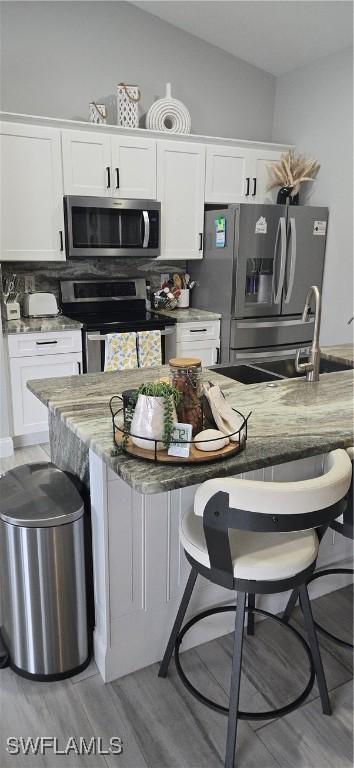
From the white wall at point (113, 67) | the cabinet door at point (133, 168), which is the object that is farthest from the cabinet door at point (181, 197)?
the white wall at point (113, 67)

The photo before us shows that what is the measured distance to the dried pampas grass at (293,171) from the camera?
14.2 feet

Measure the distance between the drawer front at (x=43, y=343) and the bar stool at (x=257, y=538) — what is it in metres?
2.26

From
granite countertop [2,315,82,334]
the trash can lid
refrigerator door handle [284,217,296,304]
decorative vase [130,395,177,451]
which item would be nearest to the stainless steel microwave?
granite countertop [2,315,82,334]

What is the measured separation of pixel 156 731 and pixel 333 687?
604mm

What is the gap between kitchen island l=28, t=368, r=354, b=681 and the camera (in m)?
1.56

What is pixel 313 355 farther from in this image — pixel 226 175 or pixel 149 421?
pixel 226 175

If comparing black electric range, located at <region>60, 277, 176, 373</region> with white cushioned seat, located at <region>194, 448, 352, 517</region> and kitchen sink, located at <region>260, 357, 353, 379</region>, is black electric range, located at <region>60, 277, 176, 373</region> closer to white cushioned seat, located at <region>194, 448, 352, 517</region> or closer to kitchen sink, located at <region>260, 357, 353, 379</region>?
kitchen sink, located at <region>260, 357, 353, 379</region>

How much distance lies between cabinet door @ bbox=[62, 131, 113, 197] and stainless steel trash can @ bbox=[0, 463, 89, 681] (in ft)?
8.31

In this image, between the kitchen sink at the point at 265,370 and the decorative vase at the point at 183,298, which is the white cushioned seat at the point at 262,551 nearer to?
the kitchen sink at the point at 265,370

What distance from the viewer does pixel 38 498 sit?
1.78 metres

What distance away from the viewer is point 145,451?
1356 mm

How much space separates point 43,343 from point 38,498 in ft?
6.54
